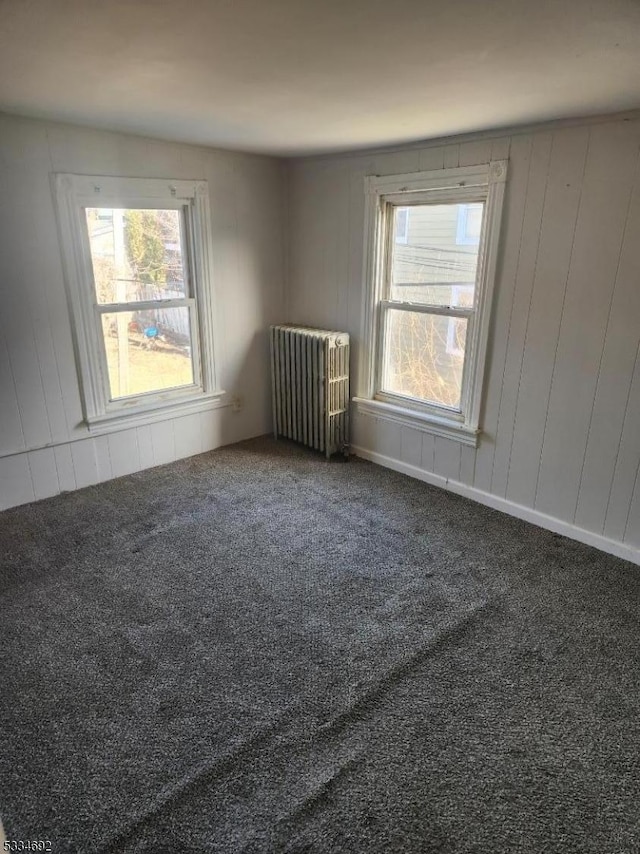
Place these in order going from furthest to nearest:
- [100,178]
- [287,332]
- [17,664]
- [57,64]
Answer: [287,332] < [100,178] < [17,664] < [57,64]

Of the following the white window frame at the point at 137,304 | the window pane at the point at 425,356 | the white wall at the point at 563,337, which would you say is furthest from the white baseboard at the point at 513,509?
the white window frame at the point at 137,304

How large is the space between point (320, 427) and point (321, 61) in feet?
8.72

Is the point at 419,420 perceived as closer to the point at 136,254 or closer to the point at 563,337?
the point at 563,337

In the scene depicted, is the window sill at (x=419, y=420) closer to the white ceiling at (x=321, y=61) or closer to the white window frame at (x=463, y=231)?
the white window frame at (x=463, y=231)

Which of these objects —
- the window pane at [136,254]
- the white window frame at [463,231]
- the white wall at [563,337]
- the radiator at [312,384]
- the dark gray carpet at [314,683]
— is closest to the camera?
the dark gray carpet at [314,683]

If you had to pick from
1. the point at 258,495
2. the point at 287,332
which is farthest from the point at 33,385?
the point at 287,332

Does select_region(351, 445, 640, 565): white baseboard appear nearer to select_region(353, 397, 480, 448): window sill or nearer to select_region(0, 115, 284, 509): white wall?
select_region(353, 397, 480, 448): window sill

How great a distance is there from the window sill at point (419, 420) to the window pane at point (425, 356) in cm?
12

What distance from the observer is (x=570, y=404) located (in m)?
2.90

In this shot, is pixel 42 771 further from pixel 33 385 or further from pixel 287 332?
pixel 287 332

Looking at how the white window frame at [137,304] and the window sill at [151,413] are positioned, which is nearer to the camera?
the white window frame at [137,304]

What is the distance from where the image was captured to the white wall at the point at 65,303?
304cm

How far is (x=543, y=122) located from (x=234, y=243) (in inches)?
88.4

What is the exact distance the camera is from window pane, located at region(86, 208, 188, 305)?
3393 mm
